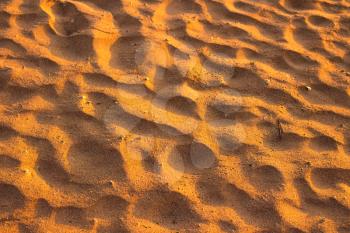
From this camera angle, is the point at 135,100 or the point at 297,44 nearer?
the point at 135,100

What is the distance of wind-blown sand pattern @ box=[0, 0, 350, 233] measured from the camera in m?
2.46

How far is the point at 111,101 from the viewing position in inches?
115

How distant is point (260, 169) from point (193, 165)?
40 centimetres

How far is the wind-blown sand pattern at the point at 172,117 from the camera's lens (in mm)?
2461

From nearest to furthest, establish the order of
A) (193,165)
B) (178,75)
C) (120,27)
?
1. (193,165)
2. (178,75)
3. (120,27)

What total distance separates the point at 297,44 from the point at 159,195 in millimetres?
1763

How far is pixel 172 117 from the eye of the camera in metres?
2.89

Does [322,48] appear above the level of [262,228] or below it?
above

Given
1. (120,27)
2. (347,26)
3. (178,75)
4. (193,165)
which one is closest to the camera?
(193,165)

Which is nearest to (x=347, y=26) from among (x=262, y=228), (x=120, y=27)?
(x=120, y=27)

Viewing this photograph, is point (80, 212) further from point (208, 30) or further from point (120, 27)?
point (208, 30)

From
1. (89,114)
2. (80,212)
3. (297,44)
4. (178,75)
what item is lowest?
(80,212)

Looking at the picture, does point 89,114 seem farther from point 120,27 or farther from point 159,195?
point 120,27

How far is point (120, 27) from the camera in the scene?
3.44 m
